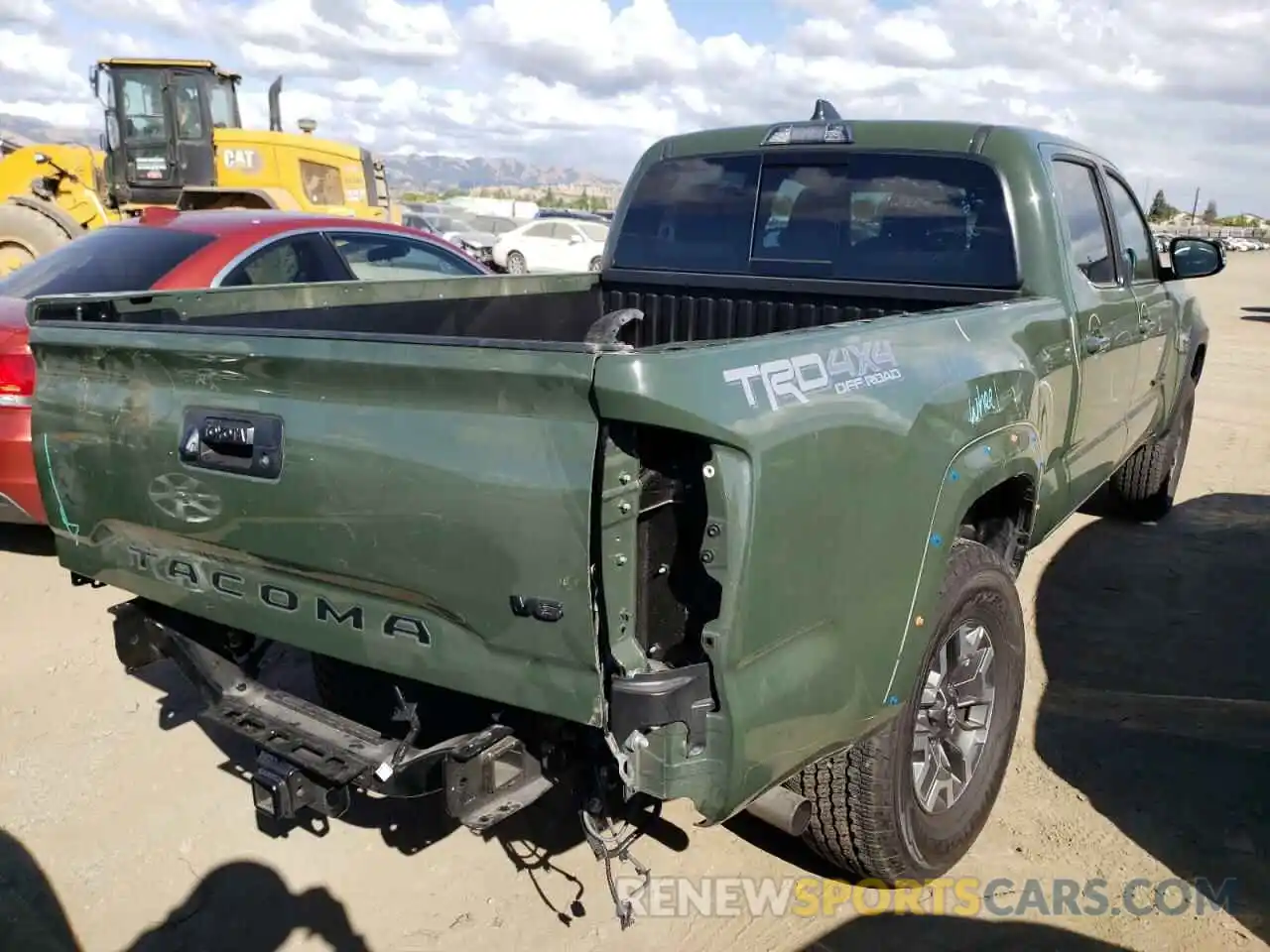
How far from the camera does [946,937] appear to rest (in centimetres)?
287

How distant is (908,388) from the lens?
8.34 feet

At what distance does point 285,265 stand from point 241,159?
8964 millimetres

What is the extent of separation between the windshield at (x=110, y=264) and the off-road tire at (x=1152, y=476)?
214 inches

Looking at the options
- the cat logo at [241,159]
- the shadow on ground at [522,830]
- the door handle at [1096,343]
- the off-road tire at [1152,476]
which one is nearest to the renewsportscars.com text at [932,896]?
the shadow on ground at [522,830]

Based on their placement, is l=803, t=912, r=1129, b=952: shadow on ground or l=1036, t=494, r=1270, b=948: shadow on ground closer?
l=803, t=912, r=1129, b=952: shadow on ground

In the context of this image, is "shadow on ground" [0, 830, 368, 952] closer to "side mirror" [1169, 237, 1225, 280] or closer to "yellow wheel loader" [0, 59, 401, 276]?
"side mirror" [1169, 237, 1225, 280]

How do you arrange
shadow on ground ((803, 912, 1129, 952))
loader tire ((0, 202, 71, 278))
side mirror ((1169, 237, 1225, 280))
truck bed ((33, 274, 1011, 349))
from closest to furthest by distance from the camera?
shadow on ground ((803, 912, 1129, 952)) < truck bed ((33, 274, 1011, 349)) < side mirror ((1169, 237, 1225, 280)) < loader tire ((0, 202, 71, 278))

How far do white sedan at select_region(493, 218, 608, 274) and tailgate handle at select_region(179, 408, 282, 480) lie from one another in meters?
20.8

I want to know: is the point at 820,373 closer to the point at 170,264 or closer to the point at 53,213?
the point at 170,264

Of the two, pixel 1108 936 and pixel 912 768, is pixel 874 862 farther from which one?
pixel 1108 936

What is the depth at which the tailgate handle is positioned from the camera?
7.93 feet

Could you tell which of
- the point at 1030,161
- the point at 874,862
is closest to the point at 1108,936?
the point at 874,862

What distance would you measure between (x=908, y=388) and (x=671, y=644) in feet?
2.89

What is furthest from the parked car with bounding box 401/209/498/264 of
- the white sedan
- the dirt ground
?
the dirt ground
